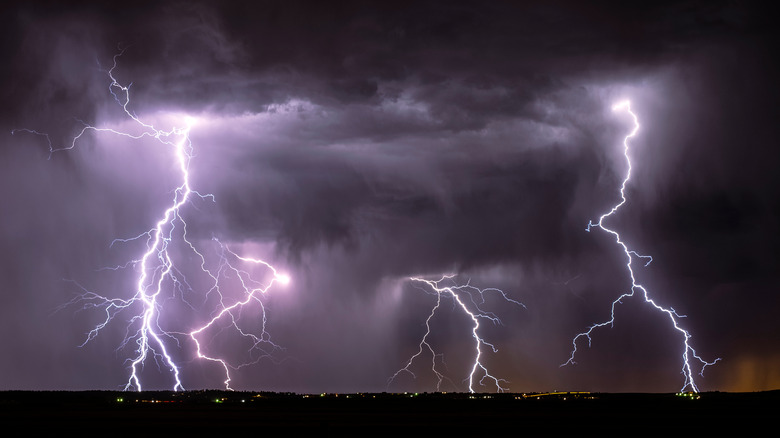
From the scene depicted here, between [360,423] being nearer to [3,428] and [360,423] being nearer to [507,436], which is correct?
[507,436]

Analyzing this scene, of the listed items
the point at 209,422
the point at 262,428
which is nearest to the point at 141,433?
the point at 262,428

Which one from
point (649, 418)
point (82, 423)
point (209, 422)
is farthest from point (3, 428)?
point (649, 418)

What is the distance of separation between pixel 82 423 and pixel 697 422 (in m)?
28.8

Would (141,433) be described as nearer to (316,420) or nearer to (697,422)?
(316,420)

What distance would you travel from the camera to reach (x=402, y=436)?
3294cm

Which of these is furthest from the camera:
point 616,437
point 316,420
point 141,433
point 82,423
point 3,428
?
point 316,420

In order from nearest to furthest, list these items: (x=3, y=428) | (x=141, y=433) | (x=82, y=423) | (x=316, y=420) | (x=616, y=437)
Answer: (x=616, y=437), (x=141, y=433), (x=3, y=428), (x=82, y=423), (x=316, y=420)

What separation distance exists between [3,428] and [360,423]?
51.2ft

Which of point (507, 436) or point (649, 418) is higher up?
point (649, 418)

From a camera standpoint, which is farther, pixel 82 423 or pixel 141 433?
pixel 82 423

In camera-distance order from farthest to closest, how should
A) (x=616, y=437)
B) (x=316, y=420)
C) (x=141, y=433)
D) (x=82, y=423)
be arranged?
(x=316, y=420) < (x=82, y=423) < (x=141, y=433) < (x=616, y=437)

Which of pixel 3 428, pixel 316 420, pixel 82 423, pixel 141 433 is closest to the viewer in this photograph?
pixel 141 433

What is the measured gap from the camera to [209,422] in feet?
138

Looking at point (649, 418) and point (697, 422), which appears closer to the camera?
point (697, 422)
